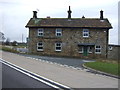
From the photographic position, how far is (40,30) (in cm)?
4750

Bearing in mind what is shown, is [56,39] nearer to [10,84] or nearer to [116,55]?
[116,55]

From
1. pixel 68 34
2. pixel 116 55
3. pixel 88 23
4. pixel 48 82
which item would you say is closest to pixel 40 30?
pixel 68 34

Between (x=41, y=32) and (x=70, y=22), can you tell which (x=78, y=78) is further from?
(x=70, y=22)

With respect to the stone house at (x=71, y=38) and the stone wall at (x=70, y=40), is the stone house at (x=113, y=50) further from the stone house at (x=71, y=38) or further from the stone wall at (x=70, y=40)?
the stone wall at (x=70, y=40)

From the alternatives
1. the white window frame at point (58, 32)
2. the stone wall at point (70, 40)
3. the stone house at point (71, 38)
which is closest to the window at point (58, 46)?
the stone house at point (71, 38)

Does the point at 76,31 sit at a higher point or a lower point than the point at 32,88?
higher

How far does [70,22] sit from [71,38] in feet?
11.7

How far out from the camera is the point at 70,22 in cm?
4778

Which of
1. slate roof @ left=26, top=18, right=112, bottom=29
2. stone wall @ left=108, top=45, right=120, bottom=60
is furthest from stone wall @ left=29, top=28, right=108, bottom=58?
stone wall @ left=108, top=45, right=120, bottom=60

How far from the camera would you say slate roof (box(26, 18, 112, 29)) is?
150 feet

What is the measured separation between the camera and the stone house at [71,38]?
45.0 metres

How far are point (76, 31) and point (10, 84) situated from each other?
35387 mm

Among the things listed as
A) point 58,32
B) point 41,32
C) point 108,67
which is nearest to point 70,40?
point 58,32

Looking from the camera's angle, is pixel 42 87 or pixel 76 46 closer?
A: pixel 42 87
